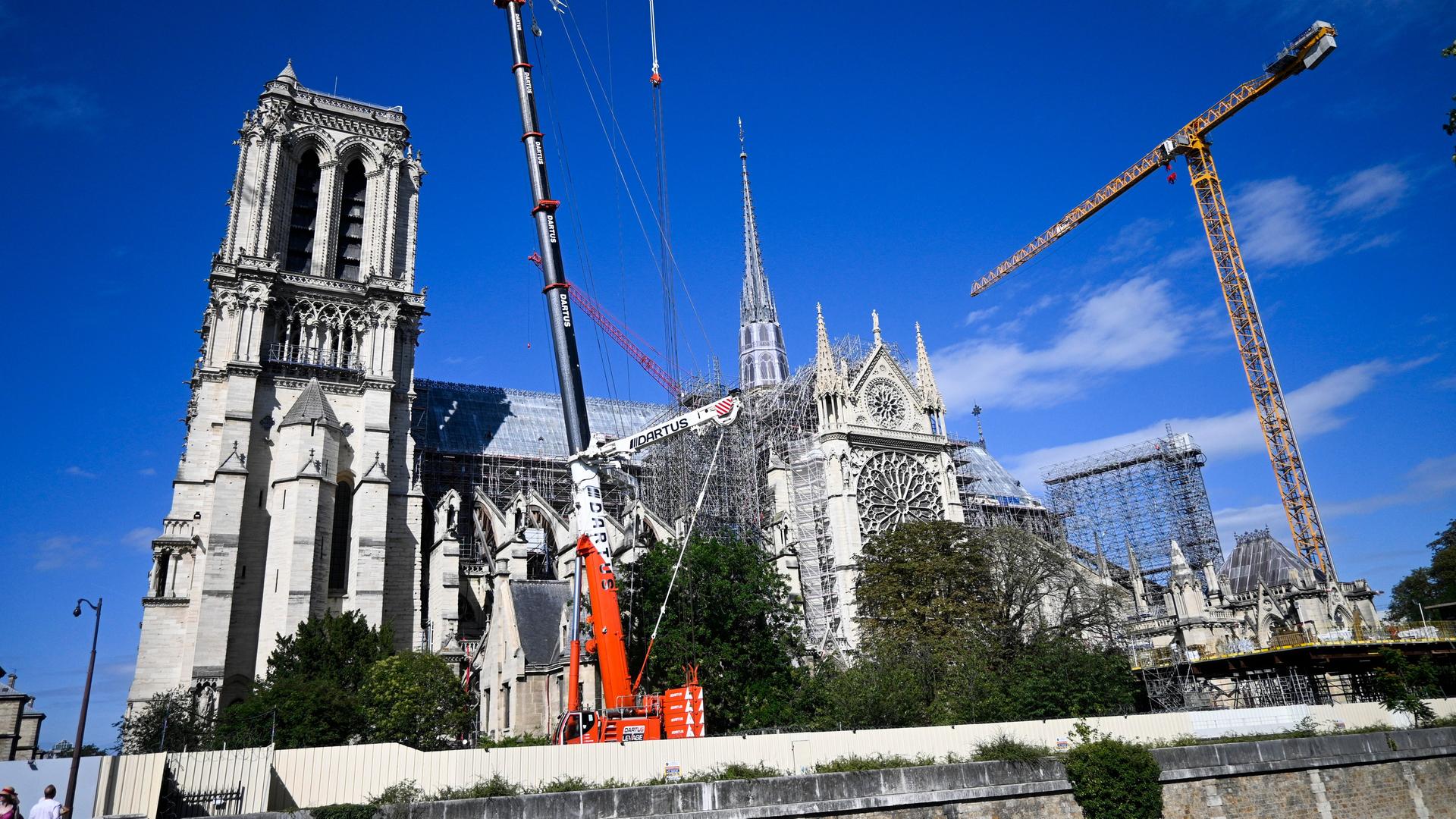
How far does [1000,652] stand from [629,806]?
2125 centimetres

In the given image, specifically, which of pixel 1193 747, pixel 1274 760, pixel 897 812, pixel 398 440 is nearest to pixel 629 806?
pixel 897 812

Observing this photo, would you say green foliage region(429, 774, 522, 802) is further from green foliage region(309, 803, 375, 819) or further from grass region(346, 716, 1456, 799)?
green foliage region(309, 803, 375, 819)

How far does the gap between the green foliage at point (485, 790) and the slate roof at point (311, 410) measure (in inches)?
1033

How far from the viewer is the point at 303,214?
44531 mm

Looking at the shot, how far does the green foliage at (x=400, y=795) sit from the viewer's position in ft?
45.7

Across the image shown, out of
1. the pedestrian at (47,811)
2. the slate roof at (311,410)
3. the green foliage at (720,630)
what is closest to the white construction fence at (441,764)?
the pedestrian at (47,811)

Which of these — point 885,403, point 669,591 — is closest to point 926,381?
point 885,403

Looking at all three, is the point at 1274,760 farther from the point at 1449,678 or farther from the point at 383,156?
the point at 383,156

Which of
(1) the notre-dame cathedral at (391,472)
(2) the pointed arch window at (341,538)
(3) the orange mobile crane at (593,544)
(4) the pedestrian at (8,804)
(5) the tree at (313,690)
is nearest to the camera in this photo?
(4) the pedestrian at (8,804)

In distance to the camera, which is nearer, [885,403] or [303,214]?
[303,214]

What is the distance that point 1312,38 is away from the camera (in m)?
48.5

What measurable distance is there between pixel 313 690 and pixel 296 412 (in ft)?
48.4

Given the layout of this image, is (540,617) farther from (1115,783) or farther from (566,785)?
(1115,783)

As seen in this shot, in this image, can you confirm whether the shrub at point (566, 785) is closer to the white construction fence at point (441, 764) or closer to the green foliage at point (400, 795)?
the white construction fence at point (441, 764)
